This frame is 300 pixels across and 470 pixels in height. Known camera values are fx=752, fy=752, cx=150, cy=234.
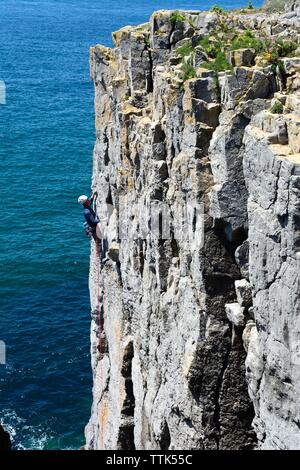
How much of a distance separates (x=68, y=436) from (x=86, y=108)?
69.2 m

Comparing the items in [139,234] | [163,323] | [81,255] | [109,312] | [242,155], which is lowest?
[81,255]

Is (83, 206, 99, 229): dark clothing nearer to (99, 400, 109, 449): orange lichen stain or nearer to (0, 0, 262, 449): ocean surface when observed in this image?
(99, 400, 109, 449): orange lichen stain

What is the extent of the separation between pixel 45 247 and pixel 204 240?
49527 millimetres

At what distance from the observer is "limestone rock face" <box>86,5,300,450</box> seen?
22.7 metres

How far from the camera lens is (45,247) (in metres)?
74.8

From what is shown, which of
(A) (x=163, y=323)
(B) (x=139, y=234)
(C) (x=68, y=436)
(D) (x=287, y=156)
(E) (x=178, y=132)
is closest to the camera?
(D) (x=287, y=156)

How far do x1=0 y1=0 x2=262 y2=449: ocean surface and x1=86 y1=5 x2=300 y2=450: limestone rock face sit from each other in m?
15.2

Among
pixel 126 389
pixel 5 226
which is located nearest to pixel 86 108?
pixel 5 226

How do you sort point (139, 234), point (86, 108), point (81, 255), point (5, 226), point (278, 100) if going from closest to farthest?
point (278, 100), point (139, 234), point (81, 255), point (5, 226), point (86, 108)

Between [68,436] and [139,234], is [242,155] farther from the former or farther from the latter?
[68,436]

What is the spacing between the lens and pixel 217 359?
91.6ft

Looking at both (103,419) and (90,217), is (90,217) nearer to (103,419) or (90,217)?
(90,217)

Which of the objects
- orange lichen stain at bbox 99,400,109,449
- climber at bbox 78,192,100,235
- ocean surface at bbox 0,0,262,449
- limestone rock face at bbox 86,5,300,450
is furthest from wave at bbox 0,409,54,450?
climber at bbox 78,192,100,235

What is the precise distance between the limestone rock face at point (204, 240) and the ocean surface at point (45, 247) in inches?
600
